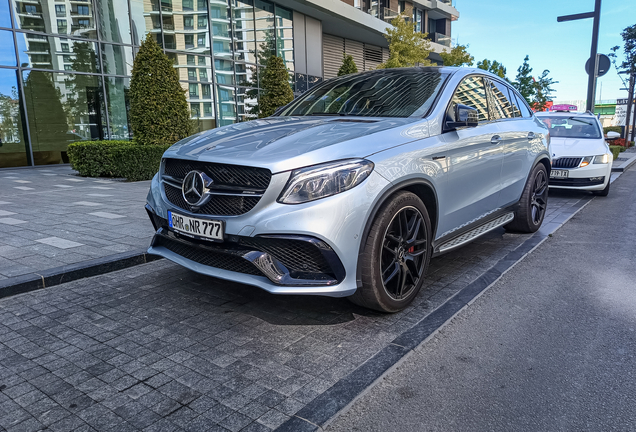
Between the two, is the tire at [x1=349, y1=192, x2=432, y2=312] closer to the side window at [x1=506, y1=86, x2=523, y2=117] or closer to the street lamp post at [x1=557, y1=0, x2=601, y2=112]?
the side window at [x1=506, y1=86, x2=523, y2=117]

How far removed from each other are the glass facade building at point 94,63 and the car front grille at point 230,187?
1397 cm

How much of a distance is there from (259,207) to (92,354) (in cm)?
132

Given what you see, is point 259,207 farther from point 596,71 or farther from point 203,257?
point 596,71

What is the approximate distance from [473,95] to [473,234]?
1320 millimetres

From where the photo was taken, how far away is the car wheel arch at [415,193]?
3.00 m

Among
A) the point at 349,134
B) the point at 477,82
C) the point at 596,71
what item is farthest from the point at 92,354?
the point at 596,71

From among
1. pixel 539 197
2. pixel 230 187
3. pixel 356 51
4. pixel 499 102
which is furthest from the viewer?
pixel 356 51

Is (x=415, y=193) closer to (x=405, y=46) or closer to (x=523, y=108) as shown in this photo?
(x=523, y=108)

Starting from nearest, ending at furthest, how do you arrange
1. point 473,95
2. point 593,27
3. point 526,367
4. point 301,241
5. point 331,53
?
point 526,367 < point 301,241 < point 473,95 < point 593,27 < point 331,53

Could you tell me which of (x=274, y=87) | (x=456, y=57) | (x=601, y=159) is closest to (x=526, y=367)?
(x=601, y=159)

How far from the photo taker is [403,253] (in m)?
3.38

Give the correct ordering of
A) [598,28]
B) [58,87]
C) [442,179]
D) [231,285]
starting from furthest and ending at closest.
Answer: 1. [58,87]
2. [598,28]
3. [231,285]
4. [442,179]

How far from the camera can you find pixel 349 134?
10.5 ft

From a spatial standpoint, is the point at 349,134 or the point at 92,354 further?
the point at 349,134
